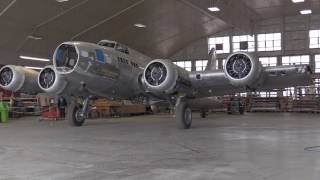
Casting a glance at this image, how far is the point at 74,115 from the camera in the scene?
19234mm

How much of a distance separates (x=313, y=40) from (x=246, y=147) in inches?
1427

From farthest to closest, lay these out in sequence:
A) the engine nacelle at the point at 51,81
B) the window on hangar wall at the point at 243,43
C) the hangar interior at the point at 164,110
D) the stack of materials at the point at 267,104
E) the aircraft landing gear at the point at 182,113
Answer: the window on hangar wall at the point at 243,43 → the stack of materials at the point at 267,104 → the aircraft landing gear at the point at 182,113 → the engine nacelle at the point at 51,81 → the hangar interior at the point at 164,110

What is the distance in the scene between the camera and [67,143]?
12250mm

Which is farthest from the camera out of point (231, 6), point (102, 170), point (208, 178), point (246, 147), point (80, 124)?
point (231, 6)

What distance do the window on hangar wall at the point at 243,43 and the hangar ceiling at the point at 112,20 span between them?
2229 millimetres

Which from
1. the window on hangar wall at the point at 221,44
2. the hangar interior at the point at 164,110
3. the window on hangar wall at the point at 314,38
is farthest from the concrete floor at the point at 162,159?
the window on hangar wall at the point at 221,44

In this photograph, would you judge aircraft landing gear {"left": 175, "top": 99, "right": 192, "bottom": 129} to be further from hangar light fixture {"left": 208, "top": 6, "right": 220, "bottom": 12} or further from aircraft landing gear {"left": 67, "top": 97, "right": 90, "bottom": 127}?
hangar light fixture {"left": 208, "top": 6, "right": 220, "bottom": 12}

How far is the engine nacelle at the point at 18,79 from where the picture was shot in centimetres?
1900

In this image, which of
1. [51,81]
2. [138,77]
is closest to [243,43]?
[138,77]

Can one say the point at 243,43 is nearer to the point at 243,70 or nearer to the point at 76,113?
the point at 76,113

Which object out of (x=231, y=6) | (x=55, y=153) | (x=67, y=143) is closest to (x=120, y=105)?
(x=231, y=6)

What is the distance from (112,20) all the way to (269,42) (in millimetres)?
19974

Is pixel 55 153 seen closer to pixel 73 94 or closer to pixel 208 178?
pixel 208 178

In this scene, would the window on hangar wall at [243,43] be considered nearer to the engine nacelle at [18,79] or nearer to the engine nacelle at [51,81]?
the engine nacelle at [18,79]
